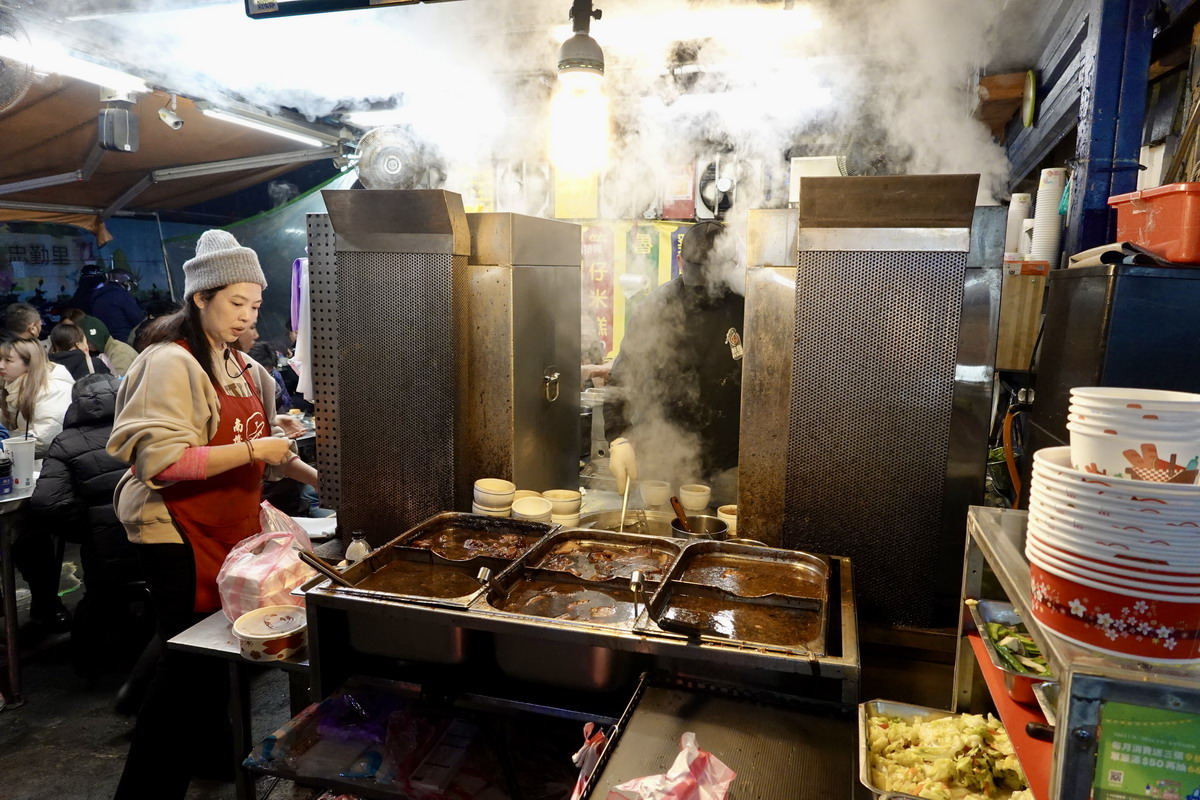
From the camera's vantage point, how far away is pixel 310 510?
7.03m

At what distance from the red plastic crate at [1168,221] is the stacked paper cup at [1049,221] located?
995 millimetres

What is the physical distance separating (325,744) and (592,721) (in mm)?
804

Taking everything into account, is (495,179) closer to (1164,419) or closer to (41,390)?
(41,390)

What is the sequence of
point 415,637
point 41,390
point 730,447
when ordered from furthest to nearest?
point 41,390 → point 730,447 → point 415,637

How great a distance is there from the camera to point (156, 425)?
2.77 meters

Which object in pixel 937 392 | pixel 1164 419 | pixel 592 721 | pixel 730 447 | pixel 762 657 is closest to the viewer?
pixel 1164 419

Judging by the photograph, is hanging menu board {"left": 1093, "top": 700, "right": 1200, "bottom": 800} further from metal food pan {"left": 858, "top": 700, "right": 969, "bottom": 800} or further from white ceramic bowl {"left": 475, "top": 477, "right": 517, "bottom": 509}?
white ceramic bowl {"left": 475, "top": 477, "right": 517, "bottom": 509}

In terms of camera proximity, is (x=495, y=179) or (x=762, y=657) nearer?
(x=762, y=657)

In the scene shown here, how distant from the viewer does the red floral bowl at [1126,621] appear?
105cm

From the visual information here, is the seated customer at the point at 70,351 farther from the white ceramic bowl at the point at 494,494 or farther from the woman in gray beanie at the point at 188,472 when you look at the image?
the white ceramic bowl at the point at 494,494

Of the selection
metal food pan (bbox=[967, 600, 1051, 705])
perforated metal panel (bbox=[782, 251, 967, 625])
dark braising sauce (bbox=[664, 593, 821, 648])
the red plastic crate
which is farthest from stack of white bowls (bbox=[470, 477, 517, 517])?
the red plastic crate

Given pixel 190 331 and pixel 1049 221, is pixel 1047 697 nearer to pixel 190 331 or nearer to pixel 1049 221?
pixel 1049 221

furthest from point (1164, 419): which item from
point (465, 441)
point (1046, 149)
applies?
point (1046, 149)

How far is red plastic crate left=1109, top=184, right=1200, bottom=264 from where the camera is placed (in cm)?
173
